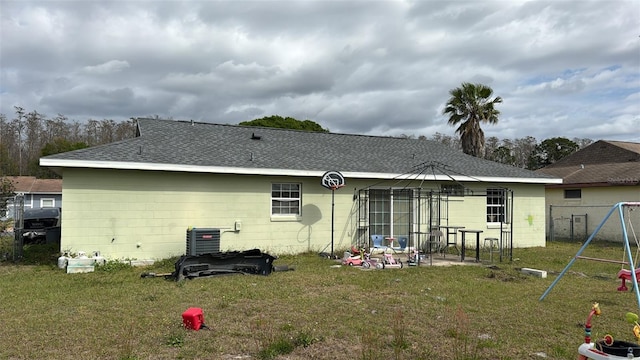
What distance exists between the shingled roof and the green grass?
11349 millimetres

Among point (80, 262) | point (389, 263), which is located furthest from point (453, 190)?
point (80, 262)

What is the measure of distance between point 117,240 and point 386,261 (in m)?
6.83

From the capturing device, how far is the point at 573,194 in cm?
2117

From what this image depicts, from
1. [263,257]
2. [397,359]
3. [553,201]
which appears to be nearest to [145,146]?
[263,257]

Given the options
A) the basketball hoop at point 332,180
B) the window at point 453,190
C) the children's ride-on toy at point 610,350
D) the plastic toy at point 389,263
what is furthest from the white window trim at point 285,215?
the children's ride-on toy at point 610,350

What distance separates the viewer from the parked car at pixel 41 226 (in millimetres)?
14844

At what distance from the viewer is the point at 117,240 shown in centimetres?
1099

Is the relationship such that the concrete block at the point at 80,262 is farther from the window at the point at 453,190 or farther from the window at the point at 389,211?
the window at the point at 453,190

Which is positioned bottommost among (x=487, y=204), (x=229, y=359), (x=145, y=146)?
(x=229, y=359)

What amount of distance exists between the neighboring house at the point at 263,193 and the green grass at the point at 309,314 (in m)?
1.49

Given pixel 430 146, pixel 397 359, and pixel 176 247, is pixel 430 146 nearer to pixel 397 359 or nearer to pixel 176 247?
pixel 176 247

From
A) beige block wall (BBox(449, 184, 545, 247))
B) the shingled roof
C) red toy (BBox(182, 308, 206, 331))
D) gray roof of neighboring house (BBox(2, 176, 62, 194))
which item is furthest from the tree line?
red toy (BBox(182, 308, 206, 331))

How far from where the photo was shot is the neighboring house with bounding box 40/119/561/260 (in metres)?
10.9

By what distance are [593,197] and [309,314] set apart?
1876 cm
